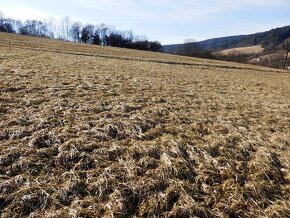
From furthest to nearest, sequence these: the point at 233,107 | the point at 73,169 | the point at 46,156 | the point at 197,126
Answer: the point at 233,107 < the point at 197,126 < the point at 46,156 < the point at 73,169

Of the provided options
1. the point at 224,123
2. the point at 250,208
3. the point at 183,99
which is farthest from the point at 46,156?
the point at 183,99

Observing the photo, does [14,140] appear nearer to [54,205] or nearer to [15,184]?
[15,184]

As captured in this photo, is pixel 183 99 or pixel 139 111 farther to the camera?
pixel 183 99

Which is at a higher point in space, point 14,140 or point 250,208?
point 14,140

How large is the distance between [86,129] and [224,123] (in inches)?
164

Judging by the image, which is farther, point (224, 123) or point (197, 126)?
point (224, 123)

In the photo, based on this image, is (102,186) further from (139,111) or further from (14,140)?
(139,111)

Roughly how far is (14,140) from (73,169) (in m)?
1.63

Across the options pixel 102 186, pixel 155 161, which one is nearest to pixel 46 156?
pixel 102 186

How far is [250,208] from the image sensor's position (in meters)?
4.49

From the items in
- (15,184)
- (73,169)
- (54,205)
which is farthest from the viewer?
(73,169)

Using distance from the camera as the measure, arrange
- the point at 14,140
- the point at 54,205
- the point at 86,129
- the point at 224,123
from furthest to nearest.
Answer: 1. the point at 224,123
2. the point at 86,129
3. the point at 14,140
4. the point at 54,205

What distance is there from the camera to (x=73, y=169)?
196 inches

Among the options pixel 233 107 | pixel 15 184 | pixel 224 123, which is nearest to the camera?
pixel 15 184
